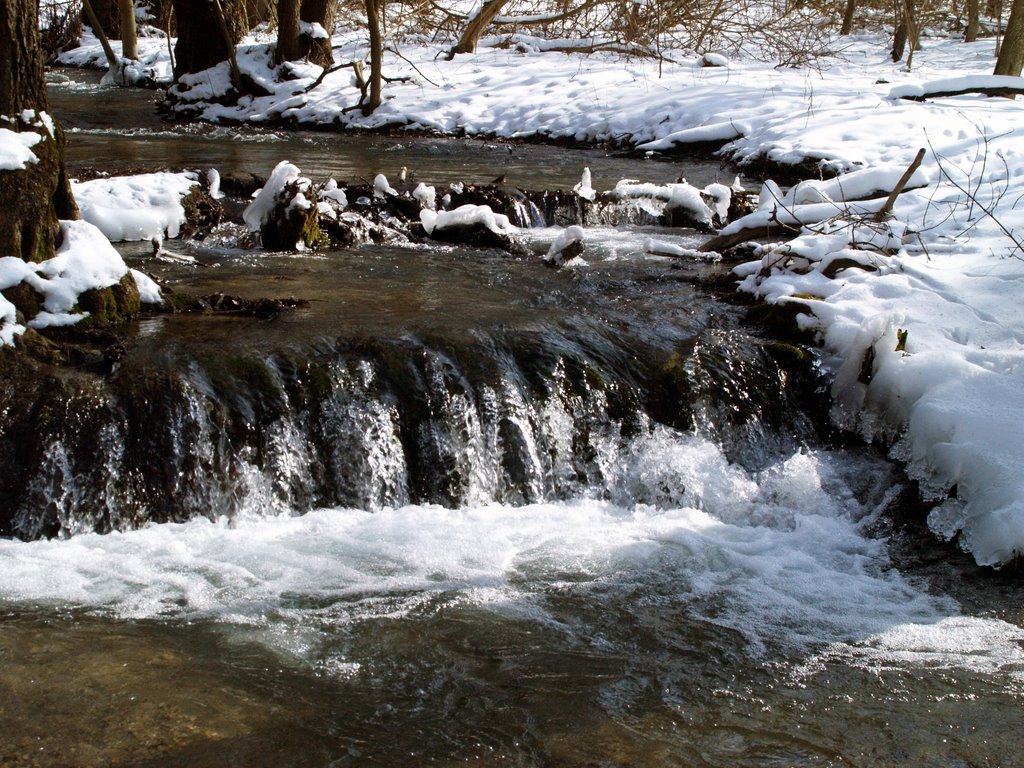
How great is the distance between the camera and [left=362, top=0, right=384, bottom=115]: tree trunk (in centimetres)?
1499

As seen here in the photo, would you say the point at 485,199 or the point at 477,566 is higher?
the point at 485,199

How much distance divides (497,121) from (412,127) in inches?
55.3

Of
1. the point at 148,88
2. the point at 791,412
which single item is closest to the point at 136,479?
the point at 791,412

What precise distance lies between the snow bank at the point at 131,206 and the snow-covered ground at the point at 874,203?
2996 mm

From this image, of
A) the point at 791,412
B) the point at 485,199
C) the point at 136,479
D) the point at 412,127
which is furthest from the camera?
the point at 412,127

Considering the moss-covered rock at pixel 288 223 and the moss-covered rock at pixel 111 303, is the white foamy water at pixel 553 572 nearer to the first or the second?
the moss-covered rock at pixel 111 303

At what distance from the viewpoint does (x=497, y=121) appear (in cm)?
1672

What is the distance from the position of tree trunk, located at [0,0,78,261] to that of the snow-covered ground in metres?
0.18

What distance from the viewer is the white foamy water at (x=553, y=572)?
13.5ft

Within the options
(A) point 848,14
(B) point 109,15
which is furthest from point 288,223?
(B) point 109,15

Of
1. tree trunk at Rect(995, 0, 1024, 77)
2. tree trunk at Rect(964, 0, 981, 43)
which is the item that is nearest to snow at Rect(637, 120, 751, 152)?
tree trunk at Rect(995, 0, 1024, 77)

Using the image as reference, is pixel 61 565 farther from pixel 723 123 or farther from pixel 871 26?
pixel 871 26

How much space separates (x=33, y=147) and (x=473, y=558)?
3.26m

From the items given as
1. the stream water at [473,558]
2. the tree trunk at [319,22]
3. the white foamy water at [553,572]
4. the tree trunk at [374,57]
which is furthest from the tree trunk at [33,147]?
the tree trunk at [319,22]
